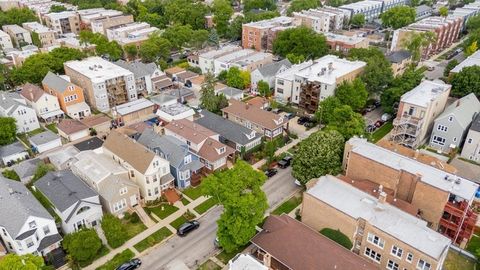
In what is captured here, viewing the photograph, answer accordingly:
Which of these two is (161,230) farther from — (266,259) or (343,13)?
(343,13)

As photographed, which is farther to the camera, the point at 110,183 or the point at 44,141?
the point at 44,141

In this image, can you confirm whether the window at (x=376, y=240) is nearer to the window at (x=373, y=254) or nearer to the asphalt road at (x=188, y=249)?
the window at (x=373, y=254)

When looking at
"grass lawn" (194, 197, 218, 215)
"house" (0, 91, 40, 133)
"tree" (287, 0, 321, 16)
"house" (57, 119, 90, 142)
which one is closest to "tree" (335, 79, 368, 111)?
"grass lawn" (194, 197, 218, 215)

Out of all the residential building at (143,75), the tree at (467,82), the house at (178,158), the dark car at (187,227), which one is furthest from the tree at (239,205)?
the tree at (467,82)

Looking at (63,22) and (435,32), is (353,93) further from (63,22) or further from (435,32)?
(63,22)

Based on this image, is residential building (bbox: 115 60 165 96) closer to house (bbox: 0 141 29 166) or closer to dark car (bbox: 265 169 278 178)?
house (bbox: 0 141 29 166)

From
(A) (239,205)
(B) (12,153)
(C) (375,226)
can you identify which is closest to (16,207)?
(B) (12,153)

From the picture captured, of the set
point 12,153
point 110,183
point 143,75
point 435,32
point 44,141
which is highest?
point 435,32
